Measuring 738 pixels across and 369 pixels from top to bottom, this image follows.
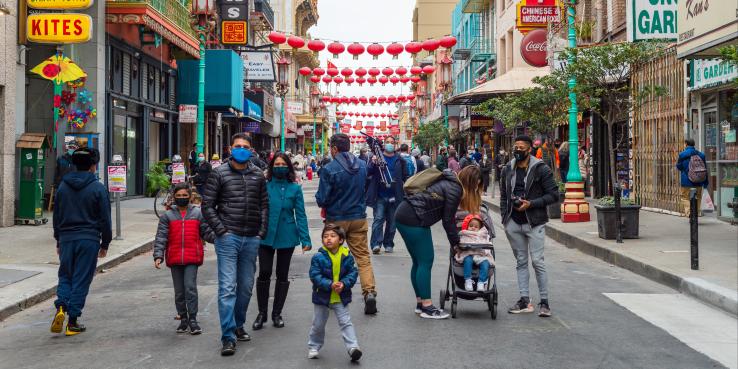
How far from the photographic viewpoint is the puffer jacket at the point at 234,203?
22.7 feet

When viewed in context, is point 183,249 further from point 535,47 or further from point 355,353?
point 535,47

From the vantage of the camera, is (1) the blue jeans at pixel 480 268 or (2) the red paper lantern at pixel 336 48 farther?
(2) the red paper lantern at pixel 336 48

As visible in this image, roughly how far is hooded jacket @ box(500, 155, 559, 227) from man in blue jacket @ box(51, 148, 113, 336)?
4004 mm

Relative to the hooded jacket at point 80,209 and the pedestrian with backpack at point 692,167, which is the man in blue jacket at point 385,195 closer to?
the pedestrian with backpack at point 692,167

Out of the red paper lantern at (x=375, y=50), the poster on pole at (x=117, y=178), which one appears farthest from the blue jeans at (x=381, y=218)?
the red paper lantern at (x=375, y=50)

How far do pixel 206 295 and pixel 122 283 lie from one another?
1.86m

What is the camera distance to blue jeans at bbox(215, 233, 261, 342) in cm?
678

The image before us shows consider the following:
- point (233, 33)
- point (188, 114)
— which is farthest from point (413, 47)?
point (233, 33)

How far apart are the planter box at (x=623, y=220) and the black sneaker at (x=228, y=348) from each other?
928 centimetres

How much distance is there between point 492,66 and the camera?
150 ft

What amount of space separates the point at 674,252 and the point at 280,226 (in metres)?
7.31

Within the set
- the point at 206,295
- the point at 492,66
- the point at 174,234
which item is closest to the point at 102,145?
the point at 206,295

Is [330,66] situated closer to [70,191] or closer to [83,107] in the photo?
[83,107]

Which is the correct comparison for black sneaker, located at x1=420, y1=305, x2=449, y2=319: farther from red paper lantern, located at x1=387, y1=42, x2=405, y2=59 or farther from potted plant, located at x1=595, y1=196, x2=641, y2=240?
red paper lantern, located at x1=387, y1=42, x2=405, y2=59
